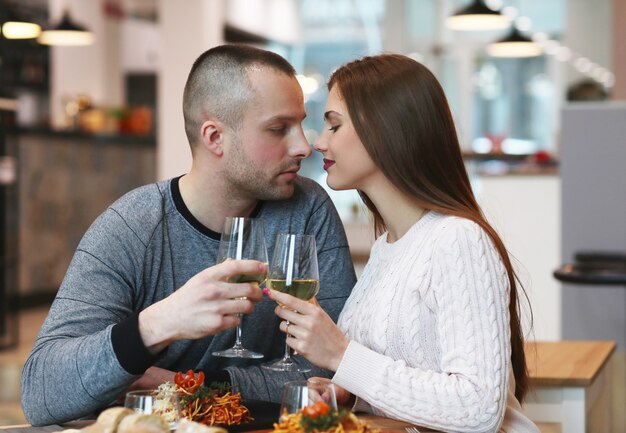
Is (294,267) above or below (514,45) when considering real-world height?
below

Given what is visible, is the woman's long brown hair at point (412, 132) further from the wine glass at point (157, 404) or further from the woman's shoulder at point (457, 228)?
the wine glass at point (157, 404)

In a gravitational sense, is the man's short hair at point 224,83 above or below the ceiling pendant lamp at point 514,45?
below

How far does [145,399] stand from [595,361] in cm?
181

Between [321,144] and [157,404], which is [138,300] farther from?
[157,404]

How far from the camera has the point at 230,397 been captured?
5.81 feet

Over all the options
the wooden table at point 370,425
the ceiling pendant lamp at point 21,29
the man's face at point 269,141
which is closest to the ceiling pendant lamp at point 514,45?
the ceiling pendant lamp at point 21,29

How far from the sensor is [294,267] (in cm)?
177

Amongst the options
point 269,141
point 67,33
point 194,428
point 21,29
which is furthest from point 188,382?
point 67,33

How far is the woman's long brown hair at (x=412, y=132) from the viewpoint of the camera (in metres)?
1.96

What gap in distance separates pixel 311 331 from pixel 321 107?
37.3 feet

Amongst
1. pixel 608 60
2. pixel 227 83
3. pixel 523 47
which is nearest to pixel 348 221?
pixel 523 47

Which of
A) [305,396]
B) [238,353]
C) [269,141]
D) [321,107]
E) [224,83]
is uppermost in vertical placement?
[224,83]

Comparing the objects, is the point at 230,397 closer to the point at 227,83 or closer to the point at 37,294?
the point at 227,83

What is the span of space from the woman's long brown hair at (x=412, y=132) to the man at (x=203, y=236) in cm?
29
